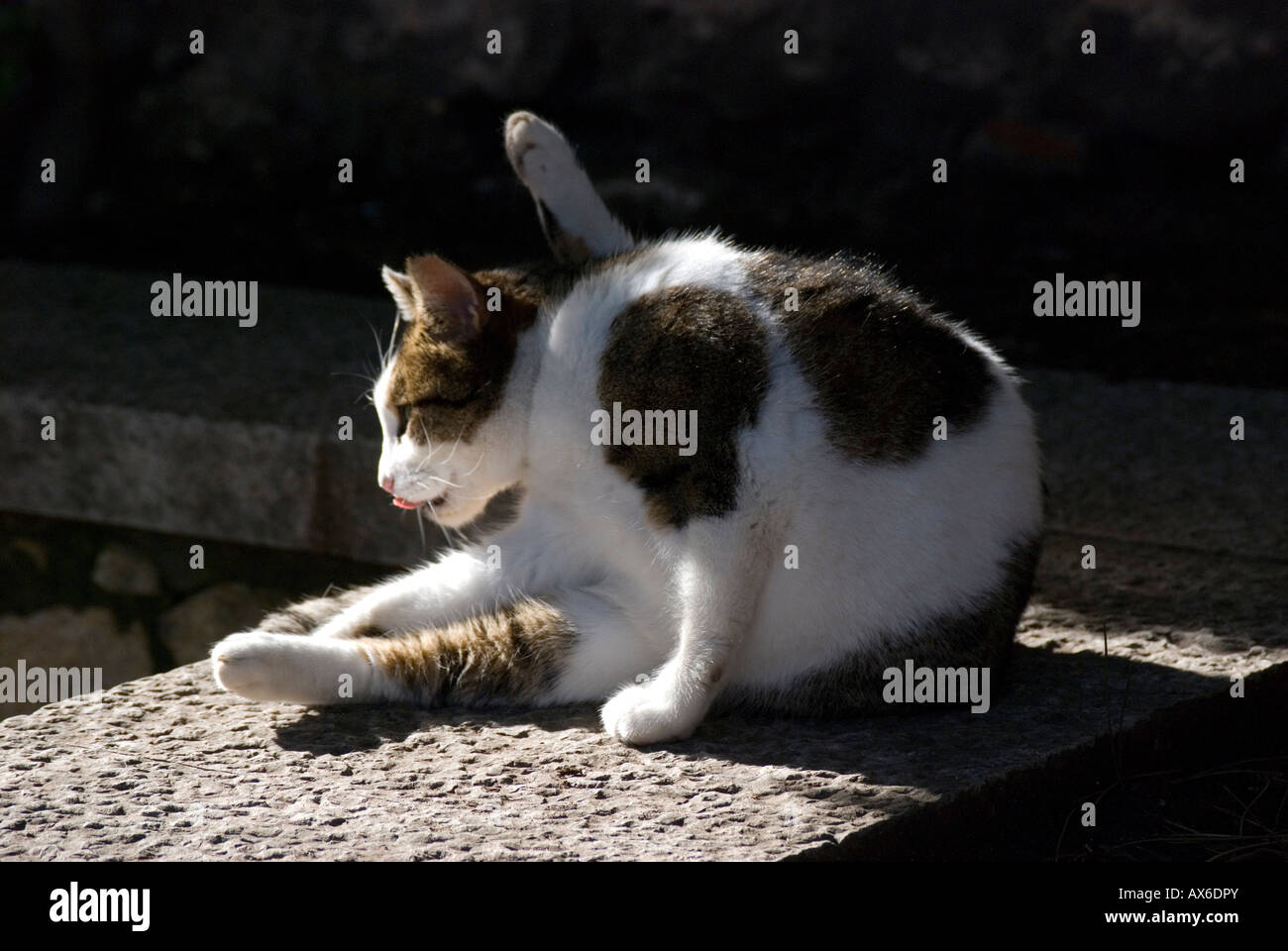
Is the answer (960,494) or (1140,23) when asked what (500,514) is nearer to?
(960,494)

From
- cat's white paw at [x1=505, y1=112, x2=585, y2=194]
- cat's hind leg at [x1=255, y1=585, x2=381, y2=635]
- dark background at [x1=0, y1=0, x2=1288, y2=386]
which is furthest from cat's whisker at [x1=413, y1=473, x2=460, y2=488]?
dark background at [x1=0, y1=0, x2=1288, y2=386]

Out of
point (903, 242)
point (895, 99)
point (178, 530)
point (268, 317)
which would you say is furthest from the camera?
point (895, 99)

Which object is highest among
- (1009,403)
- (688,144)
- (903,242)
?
(688,144)

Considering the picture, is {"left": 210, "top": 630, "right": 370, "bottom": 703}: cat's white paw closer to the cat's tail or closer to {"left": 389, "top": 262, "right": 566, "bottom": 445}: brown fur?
{"left": 389, "top": 262, "right": 566, "bottom": 445}: brown fur

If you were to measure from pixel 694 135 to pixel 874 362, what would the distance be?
3.76 m

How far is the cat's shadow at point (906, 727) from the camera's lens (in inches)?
95.0

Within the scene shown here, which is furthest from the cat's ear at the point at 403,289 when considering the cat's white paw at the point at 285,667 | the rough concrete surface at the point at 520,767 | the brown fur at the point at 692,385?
the rough concrete surface at the point at 520,767

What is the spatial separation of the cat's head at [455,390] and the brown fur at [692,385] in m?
0.25

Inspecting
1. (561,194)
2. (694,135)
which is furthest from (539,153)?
(694,135)

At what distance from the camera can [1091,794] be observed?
8.19 feet

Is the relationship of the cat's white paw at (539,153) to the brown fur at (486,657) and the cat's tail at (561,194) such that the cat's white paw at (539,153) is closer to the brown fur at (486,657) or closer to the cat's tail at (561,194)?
the cat's tail at (561,194)

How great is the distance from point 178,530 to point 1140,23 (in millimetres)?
3767

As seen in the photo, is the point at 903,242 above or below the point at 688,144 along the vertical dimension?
below

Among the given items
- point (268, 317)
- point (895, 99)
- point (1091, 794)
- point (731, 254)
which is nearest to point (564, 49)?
point (895, 99)
